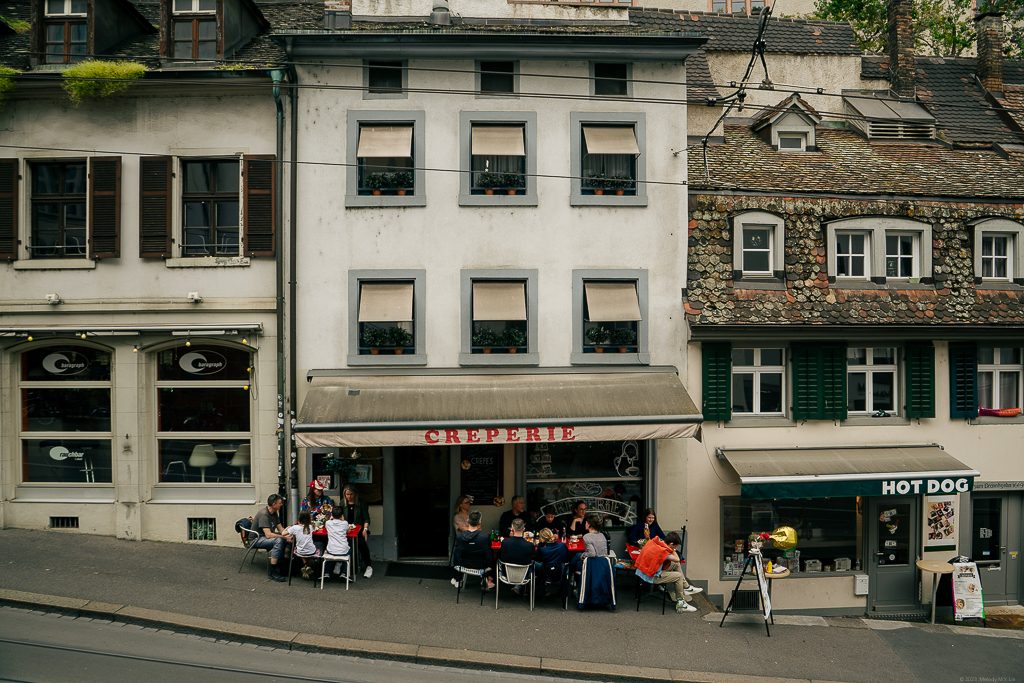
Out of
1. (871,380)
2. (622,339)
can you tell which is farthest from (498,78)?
(871,380)

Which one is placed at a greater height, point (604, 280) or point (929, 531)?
point (604, 280)

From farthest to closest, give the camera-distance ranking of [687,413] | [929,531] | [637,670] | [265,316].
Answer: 1. [929,531]
2. [265,316]
3. [687,413]
4. [637,670]

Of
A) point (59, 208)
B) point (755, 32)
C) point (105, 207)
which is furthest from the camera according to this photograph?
point (755, 32)

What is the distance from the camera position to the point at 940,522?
1401cm

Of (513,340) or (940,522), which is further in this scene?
(940,522)

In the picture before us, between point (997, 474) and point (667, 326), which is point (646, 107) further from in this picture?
point (997, 474)

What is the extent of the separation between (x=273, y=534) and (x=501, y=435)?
13.2ft

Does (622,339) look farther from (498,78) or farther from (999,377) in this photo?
(999,377)

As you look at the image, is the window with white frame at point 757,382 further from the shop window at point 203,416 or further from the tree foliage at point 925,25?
the tree foliage at point 925,25

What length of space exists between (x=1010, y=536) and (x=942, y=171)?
25.2 ft

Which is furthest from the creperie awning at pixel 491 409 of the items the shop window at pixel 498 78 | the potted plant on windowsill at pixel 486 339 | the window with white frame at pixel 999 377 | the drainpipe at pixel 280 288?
the window with white frame at pixel 999 377

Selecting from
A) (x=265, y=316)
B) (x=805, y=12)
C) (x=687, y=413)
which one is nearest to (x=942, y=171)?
(x=687, y=413)

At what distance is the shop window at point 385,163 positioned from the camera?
12711 mm

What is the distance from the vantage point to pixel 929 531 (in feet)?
45.9
